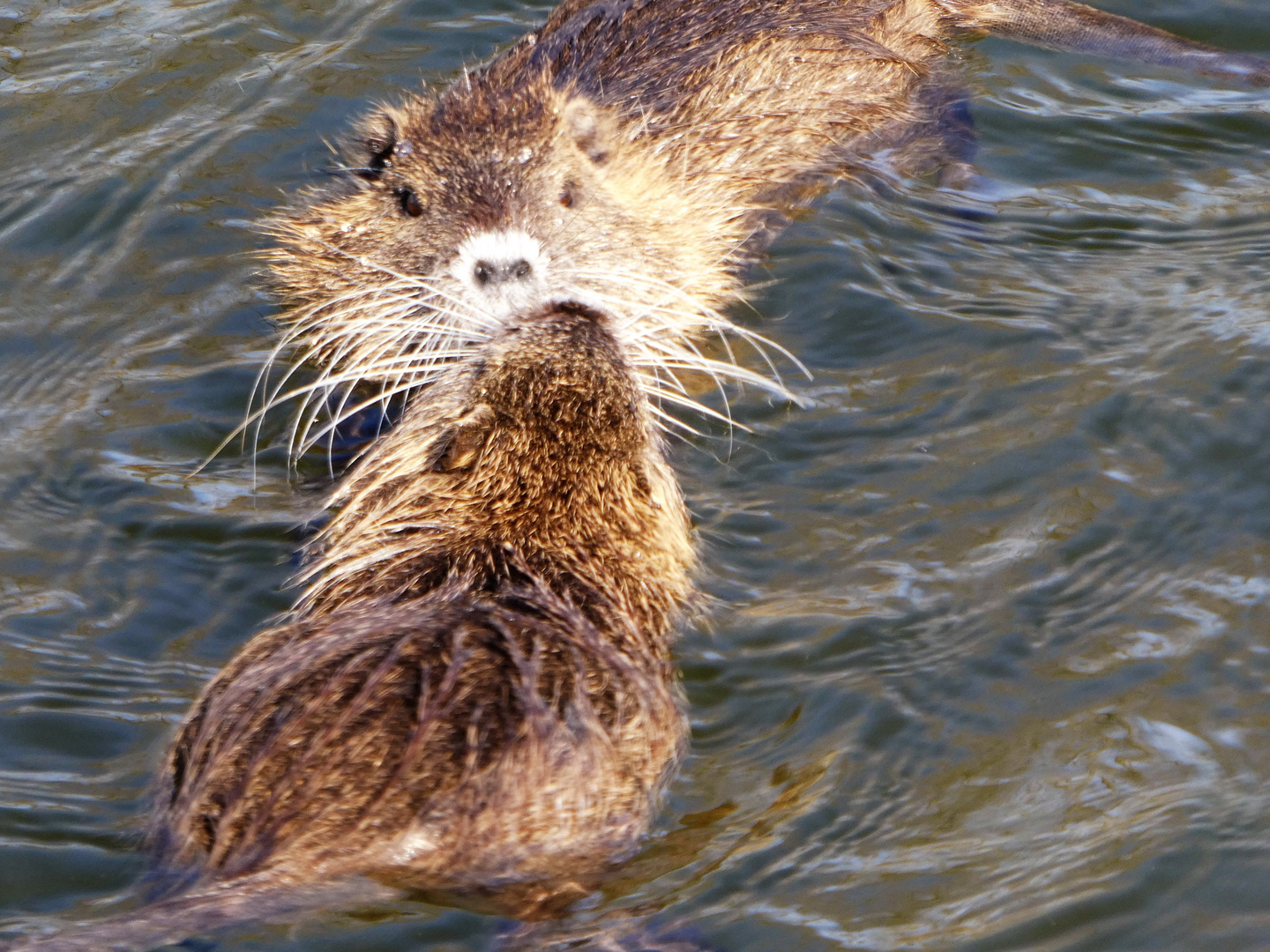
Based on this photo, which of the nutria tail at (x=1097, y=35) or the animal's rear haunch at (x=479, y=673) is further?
the nutria tail at (x=1097, y=35)

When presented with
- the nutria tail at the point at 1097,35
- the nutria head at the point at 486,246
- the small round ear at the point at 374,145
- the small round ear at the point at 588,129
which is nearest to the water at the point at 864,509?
the nutria tail at the point at 1097,35

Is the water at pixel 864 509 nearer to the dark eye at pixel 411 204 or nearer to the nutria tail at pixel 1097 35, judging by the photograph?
the nutria tail at pixel 1097 35

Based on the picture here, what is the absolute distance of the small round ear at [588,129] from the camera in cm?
430

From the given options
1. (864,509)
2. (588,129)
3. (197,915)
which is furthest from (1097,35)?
(197,915)

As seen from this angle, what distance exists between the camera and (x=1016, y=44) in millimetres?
5449

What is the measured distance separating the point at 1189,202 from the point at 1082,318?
778 mm

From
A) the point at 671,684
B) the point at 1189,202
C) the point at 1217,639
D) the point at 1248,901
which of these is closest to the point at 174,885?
the point at 671,684

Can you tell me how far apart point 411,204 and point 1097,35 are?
95.5 inches

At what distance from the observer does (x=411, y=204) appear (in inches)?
163

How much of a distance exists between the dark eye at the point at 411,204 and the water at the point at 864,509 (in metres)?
0.60

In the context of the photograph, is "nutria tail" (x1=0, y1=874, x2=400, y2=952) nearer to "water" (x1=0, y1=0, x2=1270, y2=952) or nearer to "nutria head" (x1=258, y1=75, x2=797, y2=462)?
"water" (x1=0, y1=0, x2=1270, y2=952)

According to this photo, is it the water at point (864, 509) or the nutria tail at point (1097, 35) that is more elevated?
the nutria tail at point (1097, 35)

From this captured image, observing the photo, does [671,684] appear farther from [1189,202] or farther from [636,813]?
[1189,202]

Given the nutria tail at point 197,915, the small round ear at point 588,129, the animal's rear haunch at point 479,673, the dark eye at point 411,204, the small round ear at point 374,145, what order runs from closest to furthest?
the nutria tail at point 197,915 → the animal's rear haunch at point 479,673 → the dark eye at point 411,204 → the small round ear at point 588,129 → the small round ear at point 374,145
